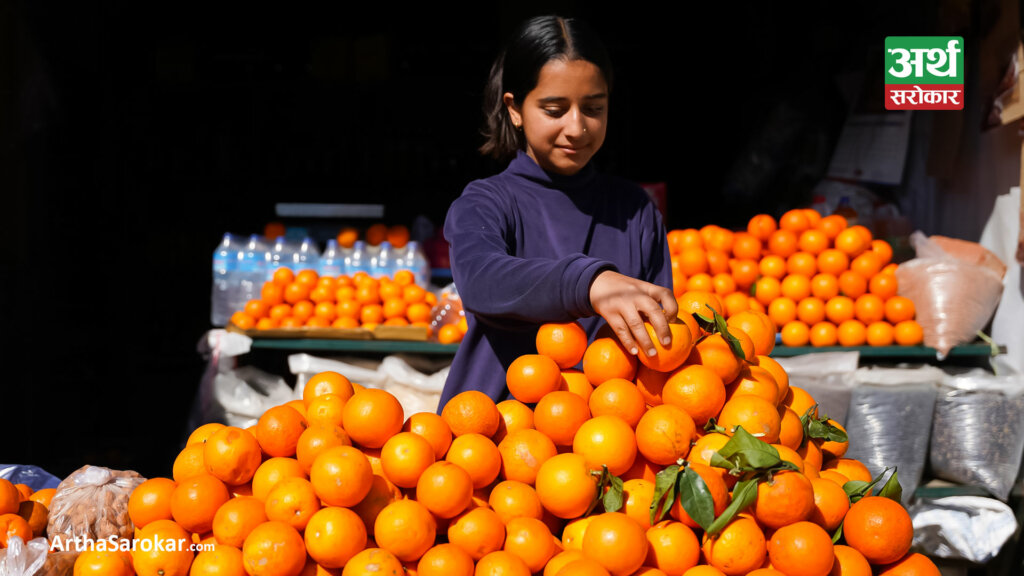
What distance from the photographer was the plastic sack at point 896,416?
358 cm

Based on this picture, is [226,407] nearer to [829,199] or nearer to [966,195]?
[829,199]

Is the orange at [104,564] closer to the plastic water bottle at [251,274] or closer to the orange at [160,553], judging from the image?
the orange at [160,553]

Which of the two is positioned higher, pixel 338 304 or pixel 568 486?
pixel 568 486

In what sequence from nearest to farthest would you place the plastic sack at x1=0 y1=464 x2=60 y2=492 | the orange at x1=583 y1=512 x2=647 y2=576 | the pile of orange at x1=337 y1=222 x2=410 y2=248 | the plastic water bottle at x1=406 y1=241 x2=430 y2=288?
the orange at x1=583 y1=512 x2=647 y2=576 → the plastic sack at x1=0 y1=464 x2=60 y2=492 → the plastic water bottle at x1=406 y1=241 x2=430 y2=288 → the pile of orange at x1=337 y1=222 x2=410 y2=248

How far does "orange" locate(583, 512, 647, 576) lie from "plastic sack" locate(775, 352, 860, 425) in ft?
8.59

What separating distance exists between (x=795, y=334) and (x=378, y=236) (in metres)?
2.64

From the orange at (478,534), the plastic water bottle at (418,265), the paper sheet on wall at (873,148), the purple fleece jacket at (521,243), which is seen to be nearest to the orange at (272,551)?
the orange at (478,534)

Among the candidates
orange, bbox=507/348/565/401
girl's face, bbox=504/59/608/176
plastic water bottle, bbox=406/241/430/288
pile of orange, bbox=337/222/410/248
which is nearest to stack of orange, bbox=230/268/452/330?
plastic water bottle, bbox=406/241/430/288

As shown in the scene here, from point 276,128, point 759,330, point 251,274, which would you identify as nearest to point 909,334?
point 759,330

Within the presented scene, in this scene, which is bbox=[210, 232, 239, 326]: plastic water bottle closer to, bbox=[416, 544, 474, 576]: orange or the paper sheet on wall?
the paper sheet on wall

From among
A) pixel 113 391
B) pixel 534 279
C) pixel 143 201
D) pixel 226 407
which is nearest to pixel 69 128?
pixel 143 201

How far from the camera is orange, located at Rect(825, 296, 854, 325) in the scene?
12.3 feet

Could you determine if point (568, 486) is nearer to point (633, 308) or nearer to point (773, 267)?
point (633, 308)

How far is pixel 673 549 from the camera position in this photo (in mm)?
1231
